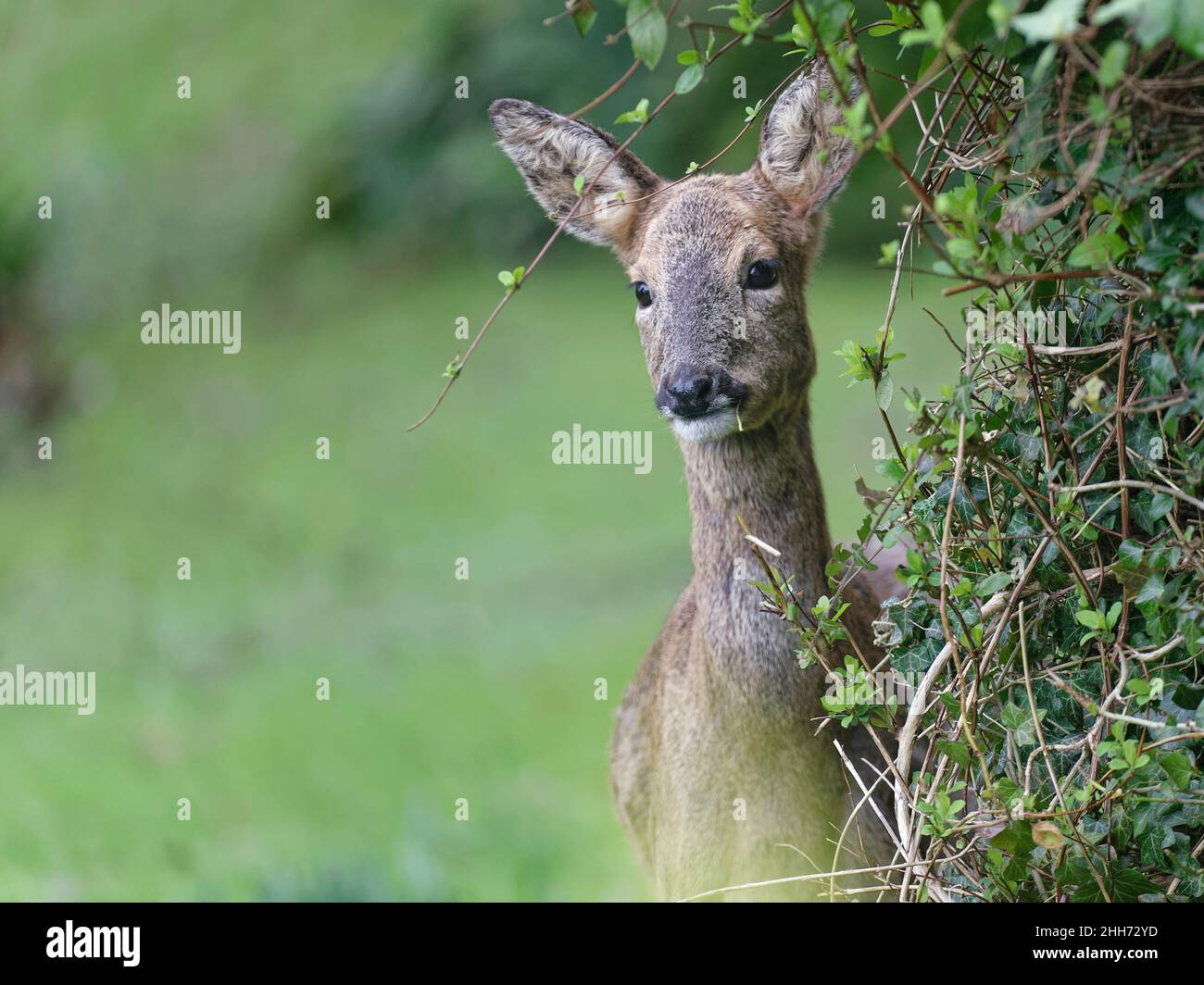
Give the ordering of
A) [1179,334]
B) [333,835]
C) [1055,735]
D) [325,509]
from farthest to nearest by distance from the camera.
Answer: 1. [325,509]
2. [333,835]
3. [1055,735]
4. [1179,334]

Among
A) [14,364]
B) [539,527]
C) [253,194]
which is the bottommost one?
[539,527]

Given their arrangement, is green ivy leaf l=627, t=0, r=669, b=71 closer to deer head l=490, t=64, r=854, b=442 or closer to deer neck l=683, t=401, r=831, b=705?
deer head l=490, t=64, r=854, b=442

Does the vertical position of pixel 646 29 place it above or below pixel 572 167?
below

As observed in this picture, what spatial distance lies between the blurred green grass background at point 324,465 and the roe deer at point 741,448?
1.92m

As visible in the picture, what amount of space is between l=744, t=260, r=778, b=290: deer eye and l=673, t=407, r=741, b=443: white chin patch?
0.42 meters

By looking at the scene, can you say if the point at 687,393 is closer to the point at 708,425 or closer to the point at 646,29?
the point at 708,425

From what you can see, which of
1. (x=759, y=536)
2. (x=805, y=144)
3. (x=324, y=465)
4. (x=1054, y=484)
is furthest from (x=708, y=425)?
(x=324, y=465)

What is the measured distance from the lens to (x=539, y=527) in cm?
1066

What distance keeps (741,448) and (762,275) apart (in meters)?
0.50

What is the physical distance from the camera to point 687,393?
4.16m

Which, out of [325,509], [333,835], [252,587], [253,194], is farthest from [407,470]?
[333,835]

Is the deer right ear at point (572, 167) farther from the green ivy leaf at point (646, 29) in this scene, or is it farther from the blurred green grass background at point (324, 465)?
the blurred green grass background at point (324, 465)

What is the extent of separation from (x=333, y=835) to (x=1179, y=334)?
531 cm
